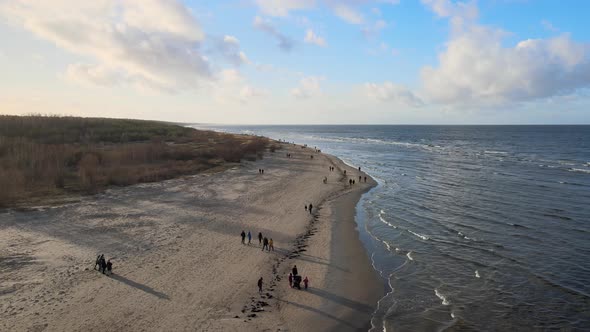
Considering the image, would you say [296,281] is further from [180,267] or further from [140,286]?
[140,286]

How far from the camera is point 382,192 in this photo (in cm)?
4712

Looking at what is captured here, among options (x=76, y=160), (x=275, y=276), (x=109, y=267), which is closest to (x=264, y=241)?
(x=275, y=276)

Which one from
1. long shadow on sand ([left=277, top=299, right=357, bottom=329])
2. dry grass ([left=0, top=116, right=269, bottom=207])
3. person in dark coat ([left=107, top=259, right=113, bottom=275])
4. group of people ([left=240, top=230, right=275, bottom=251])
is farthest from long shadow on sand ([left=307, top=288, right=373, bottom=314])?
dry grass ([left=0, top=116, right=269, bottom=207])

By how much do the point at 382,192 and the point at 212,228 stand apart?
24.9m

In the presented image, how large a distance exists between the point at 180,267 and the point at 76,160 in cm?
3856

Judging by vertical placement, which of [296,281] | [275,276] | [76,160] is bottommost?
[275,276]

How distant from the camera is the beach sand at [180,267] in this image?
54.0 ft

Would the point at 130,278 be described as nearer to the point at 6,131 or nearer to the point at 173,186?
the point at 173,186

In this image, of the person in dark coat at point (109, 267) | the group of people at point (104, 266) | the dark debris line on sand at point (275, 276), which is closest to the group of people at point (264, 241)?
the dark debris line on sand at point (275, 276)

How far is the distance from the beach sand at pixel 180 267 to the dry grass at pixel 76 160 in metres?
5.77

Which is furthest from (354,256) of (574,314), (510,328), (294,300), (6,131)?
(6,131)

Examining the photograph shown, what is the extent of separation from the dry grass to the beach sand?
577 cm

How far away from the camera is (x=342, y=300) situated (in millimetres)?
18828

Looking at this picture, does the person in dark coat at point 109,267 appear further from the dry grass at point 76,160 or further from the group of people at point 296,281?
the dry grass at point 76,160
